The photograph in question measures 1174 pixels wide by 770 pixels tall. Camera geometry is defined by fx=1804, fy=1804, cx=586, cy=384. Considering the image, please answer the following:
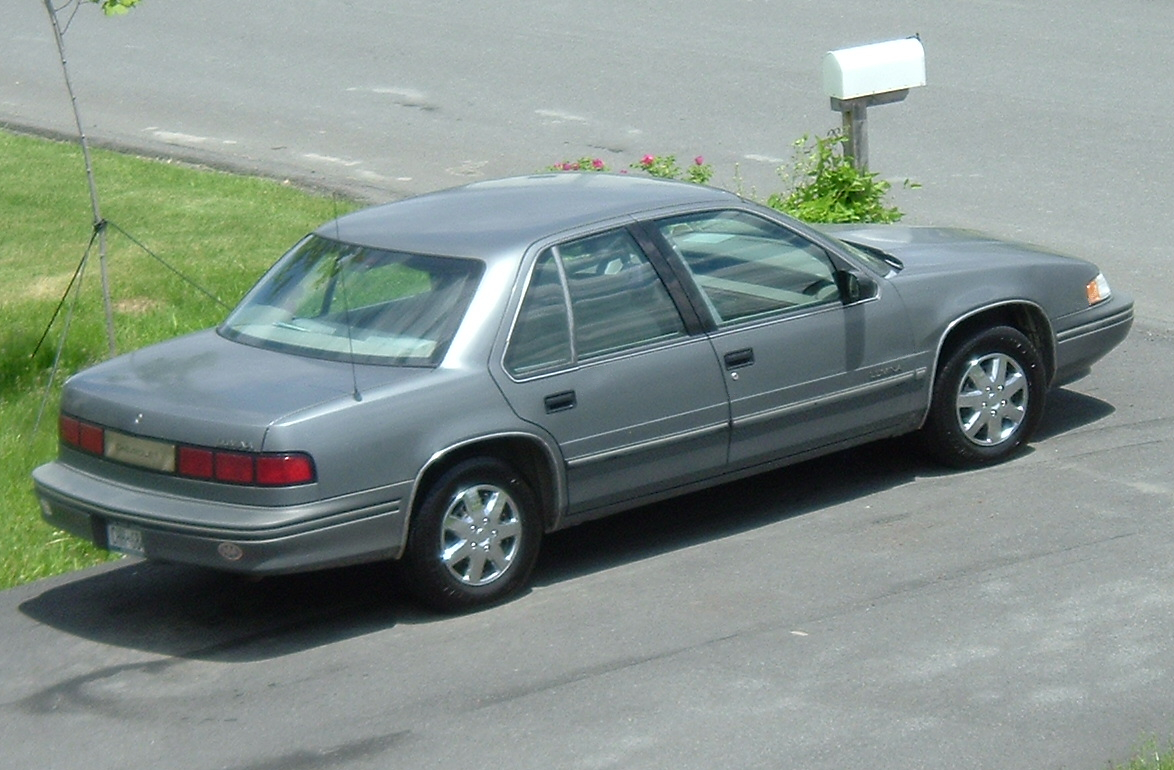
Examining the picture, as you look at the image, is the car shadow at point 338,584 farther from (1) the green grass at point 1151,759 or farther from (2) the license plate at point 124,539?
(1) the green grass at point 1151,759

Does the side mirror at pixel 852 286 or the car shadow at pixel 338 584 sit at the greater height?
the side mirror at pixel 852 286

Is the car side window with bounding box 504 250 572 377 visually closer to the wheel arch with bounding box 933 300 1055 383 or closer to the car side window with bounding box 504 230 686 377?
the car side window with bounding box 504 230 686 377

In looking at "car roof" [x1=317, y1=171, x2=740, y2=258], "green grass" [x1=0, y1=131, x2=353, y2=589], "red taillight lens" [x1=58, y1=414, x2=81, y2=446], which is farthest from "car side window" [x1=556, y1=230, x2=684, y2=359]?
"green grass" [x1=0, y1=131, x2=353, y2=589]

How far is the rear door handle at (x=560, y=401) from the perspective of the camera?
691cm

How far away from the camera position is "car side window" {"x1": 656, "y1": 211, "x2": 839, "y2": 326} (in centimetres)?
748

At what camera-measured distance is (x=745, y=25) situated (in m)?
19.2

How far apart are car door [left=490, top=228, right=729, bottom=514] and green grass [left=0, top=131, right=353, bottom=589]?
226cm

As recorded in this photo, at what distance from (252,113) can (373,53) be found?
2.67 m

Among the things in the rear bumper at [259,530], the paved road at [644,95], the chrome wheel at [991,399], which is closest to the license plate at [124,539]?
the rear bumper at [259,530]

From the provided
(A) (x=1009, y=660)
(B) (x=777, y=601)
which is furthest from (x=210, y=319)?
(A) (x=1009, y=660)

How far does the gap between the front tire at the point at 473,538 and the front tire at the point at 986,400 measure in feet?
6.97

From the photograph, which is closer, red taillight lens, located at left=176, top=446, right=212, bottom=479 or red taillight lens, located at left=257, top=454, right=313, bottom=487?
red taillight lens, located at left=257, top=454, right=313, bottom=487

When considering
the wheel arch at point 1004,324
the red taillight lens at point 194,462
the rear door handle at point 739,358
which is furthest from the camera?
the wheel arch at point 1004,324

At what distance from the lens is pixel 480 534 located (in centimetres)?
683
